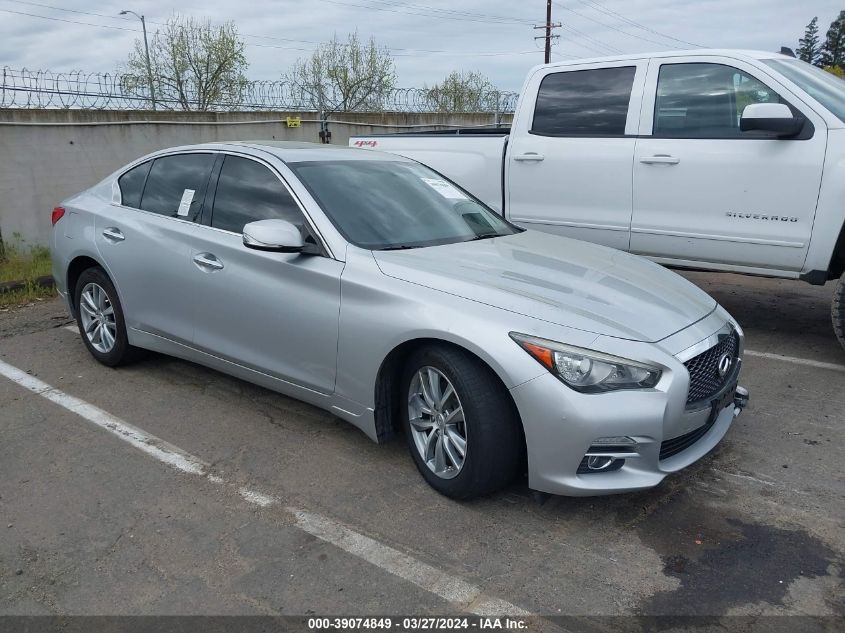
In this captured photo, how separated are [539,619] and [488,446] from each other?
743mm

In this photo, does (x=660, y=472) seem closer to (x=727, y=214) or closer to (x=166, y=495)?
(x=166, y=495)

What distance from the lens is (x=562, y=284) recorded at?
362cm

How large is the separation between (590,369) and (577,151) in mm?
3403

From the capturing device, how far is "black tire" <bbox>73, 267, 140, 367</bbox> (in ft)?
16.8

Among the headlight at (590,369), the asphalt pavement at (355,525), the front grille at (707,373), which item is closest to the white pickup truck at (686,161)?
the asphalt pavement at (355,525)

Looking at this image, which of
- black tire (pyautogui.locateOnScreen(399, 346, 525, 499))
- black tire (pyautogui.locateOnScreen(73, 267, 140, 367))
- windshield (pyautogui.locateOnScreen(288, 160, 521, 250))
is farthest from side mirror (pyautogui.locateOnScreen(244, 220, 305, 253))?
black tire (pyautogui.locateOnScreen(73, 267, 140, 367))

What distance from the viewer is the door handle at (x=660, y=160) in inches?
221

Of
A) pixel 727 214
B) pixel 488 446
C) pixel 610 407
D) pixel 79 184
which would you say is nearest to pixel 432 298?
pixel 488 446

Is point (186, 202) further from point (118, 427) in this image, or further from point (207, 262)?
point (118, 427)

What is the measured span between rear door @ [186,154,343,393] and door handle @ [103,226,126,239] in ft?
2.62

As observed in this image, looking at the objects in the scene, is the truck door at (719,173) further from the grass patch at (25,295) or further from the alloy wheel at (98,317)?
the grass patch at (25,295)

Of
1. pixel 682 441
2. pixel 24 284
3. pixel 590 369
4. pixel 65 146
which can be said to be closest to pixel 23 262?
pixel 24 284

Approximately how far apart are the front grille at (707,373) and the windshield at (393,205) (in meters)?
1.47

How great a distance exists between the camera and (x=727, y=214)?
5438 mm
